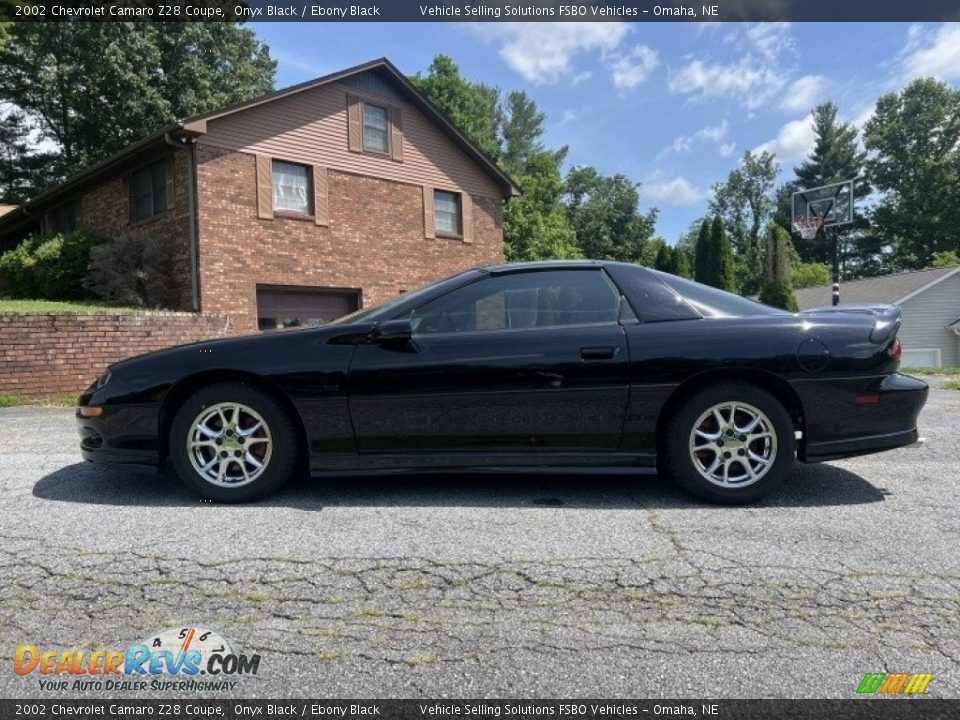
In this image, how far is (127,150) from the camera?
1389 centimetres

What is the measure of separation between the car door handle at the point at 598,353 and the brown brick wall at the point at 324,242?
11.4 meters

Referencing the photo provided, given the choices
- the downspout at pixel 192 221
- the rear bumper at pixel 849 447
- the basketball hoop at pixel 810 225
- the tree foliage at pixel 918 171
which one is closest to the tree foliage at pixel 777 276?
the basketball hoop at pixel 810 225

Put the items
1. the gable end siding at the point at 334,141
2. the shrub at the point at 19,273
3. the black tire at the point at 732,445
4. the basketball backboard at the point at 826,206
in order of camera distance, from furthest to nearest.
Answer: the basketball backboard at the point at 826,206 < the shrub at the point at 19,273 < the gable end siding at the point at 334,141 < the black tire at the point at 732,445

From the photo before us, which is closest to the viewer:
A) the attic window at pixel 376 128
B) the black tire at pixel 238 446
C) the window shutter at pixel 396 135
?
the black tire at pixel 238 446

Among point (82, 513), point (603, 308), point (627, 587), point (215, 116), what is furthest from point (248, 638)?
point (215, 116)

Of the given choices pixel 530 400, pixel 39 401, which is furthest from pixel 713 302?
pixel 39 401

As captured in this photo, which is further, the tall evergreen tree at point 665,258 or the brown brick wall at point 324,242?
the tall evergreen tree at point 665,258

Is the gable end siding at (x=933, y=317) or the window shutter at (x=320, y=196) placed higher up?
the window shutter at (x=320, y=196)

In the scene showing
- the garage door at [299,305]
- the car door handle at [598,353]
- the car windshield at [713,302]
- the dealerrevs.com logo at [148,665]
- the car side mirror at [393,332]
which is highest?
the garage door at [299,305]

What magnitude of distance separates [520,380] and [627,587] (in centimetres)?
132

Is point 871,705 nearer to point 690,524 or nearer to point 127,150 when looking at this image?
point 690,524

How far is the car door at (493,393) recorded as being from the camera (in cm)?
346

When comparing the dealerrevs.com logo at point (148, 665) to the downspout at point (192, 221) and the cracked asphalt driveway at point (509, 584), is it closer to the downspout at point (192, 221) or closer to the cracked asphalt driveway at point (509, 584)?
the cracked asphalt driveway at point (509, 584)

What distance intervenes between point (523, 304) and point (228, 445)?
1879 mm
